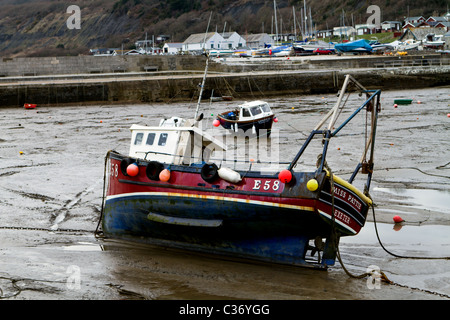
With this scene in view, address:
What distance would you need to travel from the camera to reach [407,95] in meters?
37.7

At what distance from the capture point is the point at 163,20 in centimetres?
12244

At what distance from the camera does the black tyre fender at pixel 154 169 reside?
10562 mm

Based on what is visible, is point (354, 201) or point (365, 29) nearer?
point (354, 201)

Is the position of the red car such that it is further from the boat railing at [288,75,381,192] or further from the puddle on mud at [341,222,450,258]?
the boat railing at [288,75,381,192]

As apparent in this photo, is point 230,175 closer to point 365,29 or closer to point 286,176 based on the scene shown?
point 286,176

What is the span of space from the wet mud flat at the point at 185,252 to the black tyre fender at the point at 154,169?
142cm

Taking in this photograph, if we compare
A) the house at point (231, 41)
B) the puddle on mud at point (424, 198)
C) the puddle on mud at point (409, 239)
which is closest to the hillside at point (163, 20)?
the house at point (231, 41)

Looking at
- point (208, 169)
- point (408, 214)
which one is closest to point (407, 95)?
point (408, 214)

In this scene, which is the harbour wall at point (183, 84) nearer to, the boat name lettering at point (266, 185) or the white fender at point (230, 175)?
the white fender at point (230, 175)

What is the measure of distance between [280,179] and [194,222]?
1.81 metres

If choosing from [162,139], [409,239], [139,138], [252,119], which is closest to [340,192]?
[409,239]

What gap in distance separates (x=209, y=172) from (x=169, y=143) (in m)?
1.73

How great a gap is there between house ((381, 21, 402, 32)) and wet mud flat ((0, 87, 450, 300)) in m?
75.3
